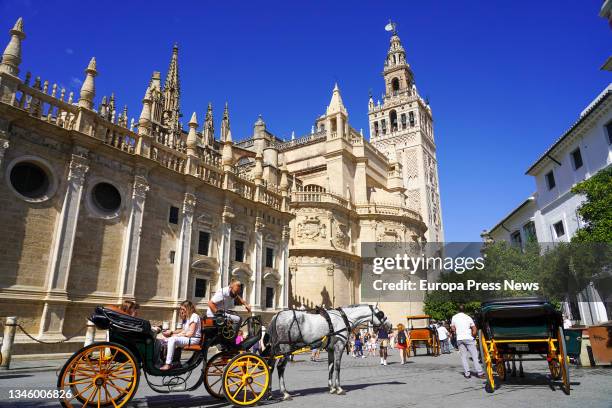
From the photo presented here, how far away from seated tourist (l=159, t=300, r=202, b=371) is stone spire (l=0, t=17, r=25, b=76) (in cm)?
1308

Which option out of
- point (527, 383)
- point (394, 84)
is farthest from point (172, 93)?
point (394, 84)

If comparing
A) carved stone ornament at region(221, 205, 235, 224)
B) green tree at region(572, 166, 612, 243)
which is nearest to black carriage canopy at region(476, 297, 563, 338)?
green tree at region(572, 166, 612, 243)

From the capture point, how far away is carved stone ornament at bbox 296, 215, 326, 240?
113ft

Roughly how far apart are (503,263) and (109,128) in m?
21.9

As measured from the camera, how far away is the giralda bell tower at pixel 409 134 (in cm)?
6197

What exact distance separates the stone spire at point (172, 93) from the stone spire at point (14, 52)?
2263 cm

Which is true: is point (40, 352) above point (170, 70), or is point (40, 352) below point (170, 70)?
below

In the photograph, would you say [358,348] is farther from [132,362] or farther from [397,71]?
[397,71]

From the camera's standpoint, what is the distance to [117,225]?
16.6 metres

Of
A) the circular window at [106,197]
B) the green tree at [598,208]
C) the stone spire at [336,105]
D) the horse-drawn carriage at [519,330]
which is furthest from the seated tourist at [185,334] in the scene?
the stone spire at [336,105]

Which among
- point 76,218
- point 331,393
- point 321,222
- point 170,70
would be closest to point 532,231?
point 321,222

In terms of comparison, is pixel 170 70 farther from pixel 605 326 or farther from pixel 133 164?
pixel 605 326

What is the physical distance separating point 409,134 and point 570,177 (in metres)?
42.8

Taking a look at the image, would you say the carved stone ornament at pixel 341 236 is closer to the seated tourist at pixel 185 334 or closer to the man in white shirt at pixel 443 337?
the man in white shirt at pixel 443 337
